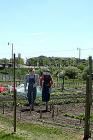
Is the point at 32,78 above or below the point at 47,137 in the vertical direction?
above

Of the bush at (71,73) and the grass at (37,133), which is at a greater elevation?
the bush at (71,73)

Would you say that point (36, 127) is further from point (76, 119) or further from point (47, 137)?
point (76, 119)

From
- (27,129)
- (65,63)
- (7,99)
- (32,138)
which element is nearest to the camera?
(32,138)

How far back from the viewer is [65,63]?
52.7 metres

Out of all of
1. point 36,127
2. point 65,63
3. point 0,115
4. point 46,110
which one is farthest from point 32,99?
point 65,63

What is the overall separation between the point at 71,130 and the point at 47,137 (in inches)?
42.4

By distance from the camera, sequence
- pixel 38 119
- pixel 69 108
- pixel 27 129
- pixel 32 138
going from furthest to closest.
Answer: pixel 69 108 < pixel 38 119 < pixel 27 129 < pixel 32 138

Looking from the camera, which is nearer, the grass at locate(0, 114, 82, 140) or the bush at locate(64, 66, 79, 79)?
the grass at locate(0, 114, 82, 140)

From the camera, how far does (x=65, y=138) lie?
9.69 m

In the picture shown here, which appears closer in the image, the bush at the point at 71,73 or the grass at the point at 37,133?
the grass at the point at 37,133

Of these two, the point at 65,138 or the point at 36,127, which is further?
the point at 36,127

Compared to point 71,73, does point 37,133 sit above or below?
below

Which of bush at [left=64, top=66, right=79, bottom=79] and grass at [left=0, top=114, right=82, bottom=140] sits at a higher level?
bush at [left=64, top=66, right=79, bottom=79]

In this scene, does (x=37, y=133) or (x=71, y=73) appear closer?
(x=37, y=133)
